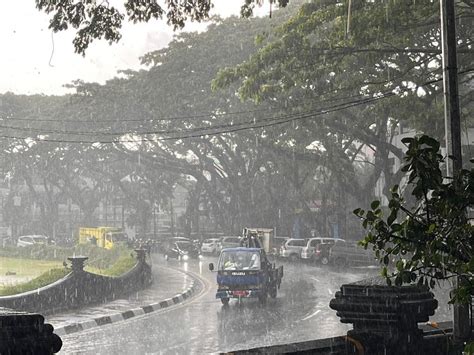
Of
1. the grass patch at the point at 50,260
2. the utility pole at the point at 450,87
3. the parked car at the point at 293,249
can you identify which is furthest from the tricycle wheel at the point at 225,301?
the parked car at the point at 293,249

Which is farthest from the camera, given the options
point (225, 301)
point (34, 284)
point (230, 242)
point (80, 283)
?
point (230, 242)

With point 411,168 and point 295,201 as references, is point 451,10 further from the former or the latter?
point 295,201

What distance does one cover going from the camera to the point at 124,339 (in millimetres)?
13805

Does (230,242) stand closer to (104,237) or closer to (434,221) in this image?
(104,237)

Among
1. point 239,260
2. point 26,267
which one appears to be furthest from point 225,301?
point 26,267

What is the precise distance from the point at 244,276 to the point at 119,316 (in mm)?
4281

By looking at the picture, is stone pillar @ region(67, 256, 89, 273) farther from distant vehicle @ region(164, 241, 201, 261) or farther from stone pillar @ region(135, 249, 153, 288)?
distant vehicle @ region(164, 241, 201, 261)

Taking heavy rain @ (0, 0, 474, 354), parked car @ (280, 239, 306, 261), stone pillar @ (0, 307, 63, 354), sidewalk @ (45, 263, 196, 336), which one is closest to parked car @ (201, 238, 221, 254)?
heavy rain @ (0, 0, 474, 354)

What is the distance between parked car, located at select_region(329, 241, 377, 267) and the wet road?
625 inches

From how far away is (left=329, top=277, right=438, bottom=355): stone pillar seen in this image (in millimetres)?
5684

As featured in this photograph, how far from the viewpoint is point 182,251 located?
49.1 meters

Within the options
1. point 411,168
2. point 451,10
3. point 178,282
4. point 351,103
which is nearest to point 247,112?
point 351,103

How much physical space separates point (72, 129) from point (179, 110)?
1194cm

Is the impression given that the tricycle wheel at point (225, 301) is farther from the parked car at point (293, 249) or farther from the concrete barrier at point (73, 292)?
the parked car at point (293, 249)
